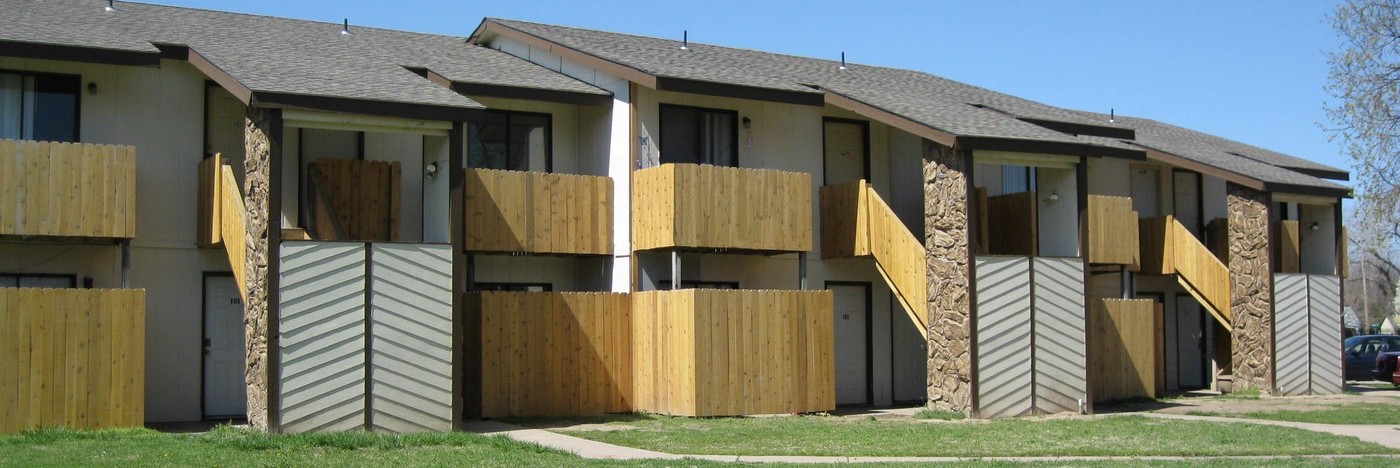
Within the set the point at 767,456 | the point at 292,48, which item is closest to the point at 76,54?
the point at 292,48

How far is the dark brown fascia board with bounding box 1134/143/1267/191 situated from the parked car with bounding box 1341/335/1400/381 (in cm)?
1063

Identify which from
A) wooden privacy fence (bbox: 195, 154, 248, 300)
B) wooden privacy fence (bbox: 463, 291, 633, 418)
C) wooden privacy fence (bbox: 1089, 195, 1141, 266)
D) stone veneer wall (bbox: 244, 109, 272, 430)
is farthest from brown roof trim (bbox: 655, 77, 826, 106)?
wooden privacy fence (bbox: 1089, 195, 1141, 266)

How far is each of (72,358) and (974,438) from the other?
11699 mm

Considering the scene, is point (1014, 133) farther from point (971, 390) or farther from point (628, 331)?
point (628, 331)

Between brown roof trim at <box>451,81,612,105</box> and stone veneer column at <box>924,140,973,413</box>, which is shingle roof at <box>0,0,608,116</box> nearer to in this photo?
brown roof trim at <box>451,81,612,105</box>

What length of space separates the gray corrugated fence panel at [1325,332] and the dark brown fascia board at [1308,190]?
175 cm

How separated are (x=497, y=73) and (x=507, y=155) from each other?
1429 mm

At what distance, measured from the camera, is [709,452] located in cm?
1686

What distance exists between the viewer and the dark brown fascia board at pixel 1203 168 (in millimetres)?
29250

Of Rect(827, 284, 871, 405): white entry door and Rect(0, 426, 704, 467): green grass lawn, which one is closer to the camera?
Rect(0, 426, 704, 467): green grass lawn

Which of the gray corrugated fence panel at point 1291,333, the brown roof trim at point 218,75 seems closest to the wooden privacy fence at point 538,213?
the brown roof trim at point 218,75

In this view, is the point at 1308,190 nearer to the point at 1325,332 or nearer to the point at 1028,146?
the point at 1325,332

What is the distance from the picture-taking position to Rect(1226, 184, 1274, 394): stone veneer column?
2939 cm

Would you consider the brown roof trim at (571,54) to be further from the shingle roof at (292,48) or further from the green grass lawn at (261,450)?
the green grass lawn at (261,450)
